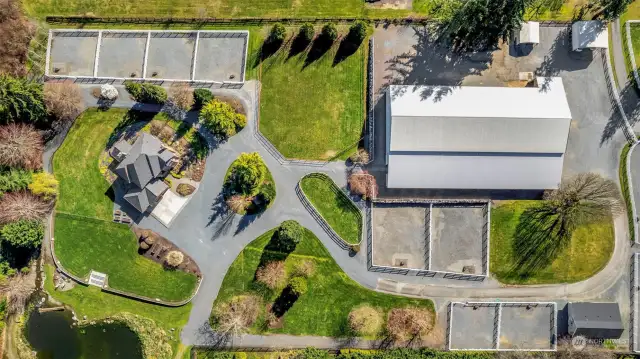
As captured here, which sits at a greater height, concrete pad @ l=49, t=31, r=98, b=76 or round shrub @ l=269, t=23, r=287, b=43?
round shrub @ l=269, t=23, r=287, b=43

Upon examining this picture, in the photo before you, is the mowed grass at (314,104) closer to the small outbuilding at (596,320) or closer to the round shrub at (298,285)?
the round shrub at (298,285)

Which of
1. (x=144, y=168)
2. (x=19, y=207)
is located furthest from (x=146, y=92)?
(x=19, y=207)

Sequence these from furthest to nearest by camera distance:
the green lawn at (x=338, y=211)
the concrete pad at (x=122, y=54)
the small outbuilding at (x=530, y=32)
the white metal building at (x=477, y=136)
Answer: the concrete pad at (x=122, y=54) → the green lawn at (x=338, y=211) → the small outbuilding at (x=530, y=32) → the white metal building at (x=477, y=136)

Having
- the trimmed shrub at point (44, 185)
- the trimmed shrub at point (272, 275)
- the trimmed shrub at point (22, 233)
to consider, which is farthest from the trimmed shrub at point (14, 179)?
the trimmed shrub at point (272, 275)

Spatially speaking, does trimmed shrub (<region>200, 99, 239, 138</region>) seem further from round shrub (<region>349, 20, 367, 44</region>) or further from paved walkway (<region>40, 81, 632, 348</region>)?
round shrub (<region>349, 20, 367, 44</region>)

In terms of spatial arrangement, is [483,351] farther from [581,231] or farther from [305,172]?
[305,172]

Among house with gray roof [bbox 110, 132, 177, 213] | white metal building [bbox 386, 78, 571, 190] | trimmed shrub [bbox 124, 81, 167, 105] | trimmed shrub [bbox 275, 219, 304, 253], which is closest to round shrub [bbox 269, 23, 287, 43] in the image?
trimmed shrub [bbox 124, 81, 167, 105]

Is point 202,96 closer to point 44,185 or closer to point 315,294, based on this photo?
point 44,185
